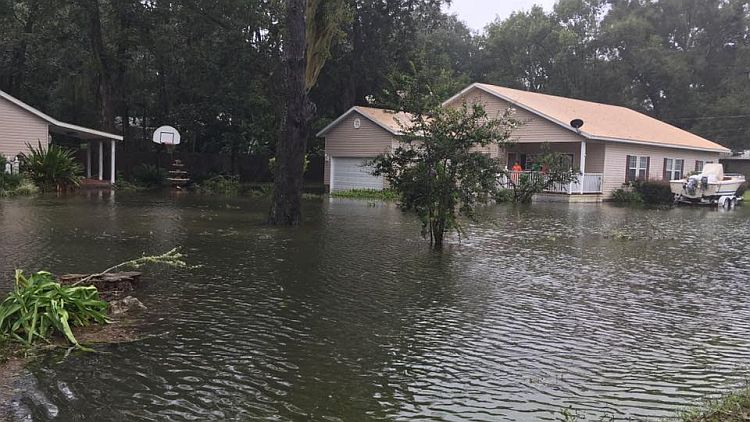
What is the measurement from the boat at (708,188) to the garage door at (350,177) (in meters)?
13.6

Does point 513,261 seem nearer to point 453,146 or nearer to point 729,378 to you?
point 453,146

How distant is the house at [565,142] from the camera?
29.7m

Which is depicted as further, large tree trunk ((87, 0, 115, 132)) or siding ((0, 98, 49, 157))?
large tree trunk ((87, 0, 115, 132))

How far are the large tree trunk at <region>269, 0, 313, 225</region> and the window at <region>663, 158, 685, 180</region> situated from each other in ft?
80.5

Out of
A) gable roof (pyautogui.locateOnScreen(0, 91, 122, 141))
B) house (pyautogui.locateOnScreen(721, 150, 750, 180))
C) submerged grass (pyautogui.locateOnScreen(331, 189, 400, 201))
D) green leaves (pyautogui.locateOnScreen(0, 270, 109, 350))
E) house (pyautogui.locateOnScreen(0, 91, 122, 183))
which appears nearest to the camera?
green leaves (pyautogui.locateOnScreen(0, 270, 109, 350))

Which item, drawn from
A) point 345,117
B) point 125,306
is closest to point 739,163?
point 345,117

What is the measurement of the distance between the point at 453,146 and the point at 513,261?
241 centimetres

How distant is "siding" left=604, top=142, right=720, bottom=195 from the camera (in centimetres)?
3061

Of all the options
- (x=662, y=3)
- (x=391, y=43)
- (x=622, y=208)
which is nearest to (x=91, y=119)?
(x=391, y=43)

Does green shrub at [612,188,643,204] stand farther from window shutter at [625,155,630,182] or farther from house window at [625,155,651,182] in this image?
house window at [625,155,651,182]

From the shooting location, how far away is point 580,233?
1598 centimetres

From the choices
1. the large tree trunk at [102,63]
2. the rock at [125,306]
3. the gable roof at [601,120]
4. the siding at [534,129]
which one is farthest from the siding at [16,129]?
the rock at [125,306]

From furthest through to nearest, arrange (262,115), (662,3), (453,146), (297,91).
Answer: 1. (662,3)
2. (262,115)
3. (297,91)
4. (453,146)

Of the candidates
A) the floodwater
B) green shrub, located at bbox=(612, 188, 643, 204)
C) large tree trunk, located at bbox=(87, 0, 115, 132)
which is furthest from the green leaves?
large tree trunk, located at bbox=(87, 0, 115, 132)
